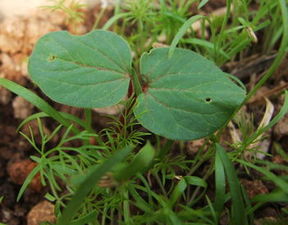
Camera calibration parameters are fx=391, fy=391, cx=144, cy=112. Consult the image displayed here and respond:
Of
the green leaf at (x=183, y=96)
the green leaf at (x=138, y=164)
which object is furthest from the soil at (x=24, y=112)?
the green leaf at (x=138, y=164)

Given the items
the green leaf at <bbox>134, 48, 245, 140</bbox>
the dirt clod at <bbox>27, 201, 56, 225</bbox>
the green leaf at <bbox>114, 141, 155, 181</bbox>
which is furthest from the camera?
the dirt clod at <bbox>27, 201, 56, 225</bbox>

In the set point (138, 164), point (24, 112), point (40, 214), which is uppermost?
point (138, 164)

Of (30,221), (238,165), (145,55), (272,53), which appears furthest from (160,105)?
(272,53)

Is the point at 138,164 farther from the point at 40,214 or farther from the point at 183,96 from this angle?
the point at 40,214

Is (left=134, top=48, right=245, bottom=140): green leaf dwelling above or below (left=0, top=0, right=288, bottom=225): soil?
above

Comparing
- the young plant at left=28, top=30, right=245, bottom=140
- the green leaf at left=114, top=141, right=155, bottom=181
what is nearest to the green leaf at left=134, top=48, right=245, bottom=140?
the young plant at left=28, top=30, right=245, bottom=140

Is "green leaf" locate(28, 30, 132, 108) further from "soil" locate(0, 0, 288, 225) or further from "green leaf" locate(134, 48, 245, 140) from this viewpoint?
"soil" locate(0, 0, 288, 225)

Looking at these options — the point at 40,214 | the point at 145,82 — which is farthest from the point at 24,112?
the point at 145,82
